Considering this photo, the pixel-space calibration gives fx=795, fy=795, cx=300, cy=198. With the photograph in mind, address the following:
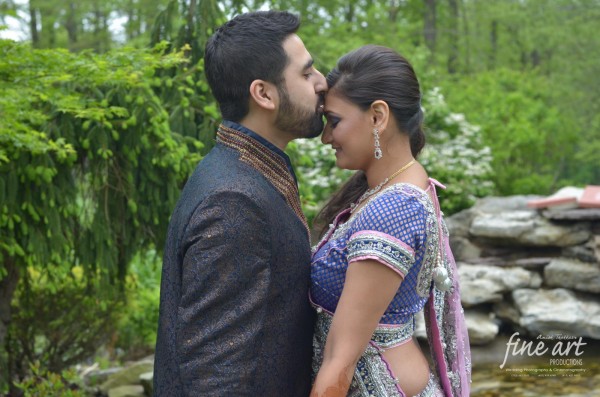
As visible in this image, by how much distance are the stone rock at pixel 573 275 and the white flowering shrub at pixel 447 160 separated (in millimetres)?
2202

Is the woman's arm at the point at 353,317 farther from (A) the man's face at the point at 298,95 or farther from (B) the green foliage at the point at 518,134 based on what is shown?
(B) the green foliage at the point at 518,134

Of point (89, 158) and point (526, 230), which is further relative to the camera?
point (526, 230)

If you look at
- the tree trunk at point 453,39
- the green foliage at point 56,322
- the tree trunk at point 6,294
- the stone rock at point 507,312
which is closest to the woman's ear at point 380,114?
the tree trunk at point 6,294

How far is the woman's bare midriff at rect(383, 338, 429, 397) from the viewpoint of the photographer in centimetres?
231

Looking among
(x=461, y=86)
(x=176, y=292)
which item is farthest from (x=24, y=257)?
(x=461, y=86)

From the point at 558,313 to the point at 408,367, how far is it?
6.52 metres

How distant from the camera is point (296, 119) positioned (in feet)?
7.41

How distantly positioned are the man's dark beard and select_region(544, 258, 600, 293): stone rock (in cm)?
734

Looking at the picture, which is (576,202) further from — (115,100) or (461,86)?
(461,86)

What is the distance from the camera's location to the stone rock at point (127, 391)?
638cm

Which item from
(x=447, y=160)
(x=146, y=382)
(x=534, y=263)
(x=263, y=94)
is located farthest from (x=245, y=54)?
(x=447, y=160)

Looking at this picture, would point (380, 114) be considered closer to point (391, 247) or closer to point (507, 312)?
point (391, 247)

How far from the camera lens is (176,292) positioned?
209 centimetres

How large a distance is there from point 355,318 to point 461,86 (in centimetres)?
1733
